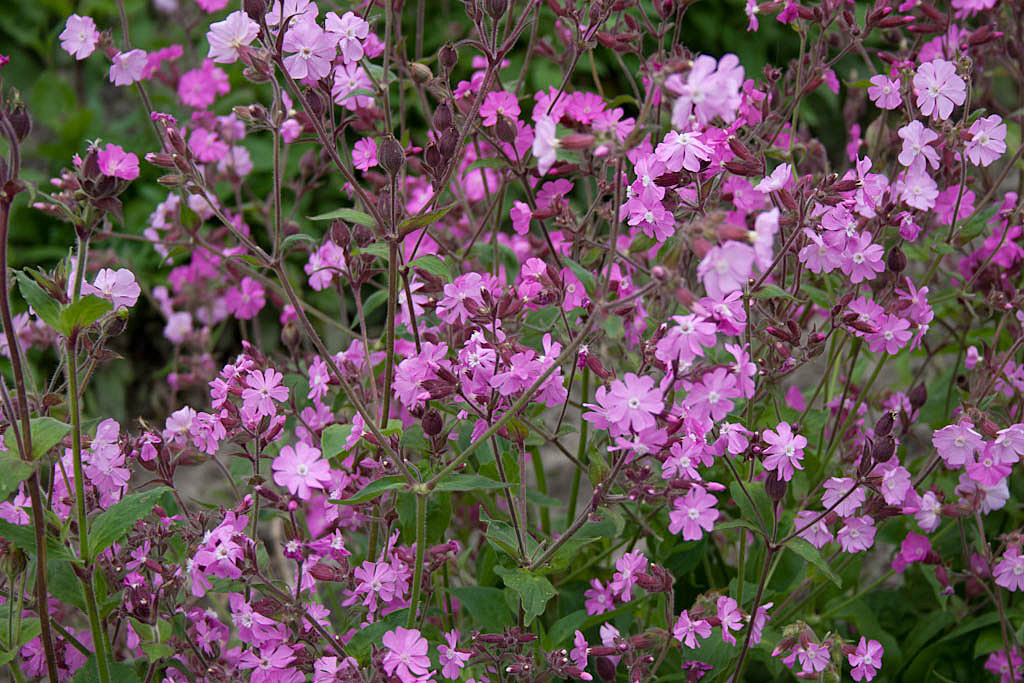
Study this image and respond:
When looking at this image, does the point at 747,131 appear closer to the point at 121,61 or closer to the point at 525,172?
the point at 525,172

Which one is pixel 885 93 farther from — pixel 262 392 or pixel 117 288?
pixel 117 288

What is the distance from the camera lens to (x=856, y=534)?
1476 mm

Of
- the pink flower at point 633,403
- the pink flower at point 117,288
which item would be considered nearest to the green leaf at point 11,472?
the pink flower at point 117,288

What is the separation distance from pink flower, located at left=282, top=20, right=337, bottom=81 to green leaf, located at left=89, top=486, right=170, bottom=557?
1.79ft

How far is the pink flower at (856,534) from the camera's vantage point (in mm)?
1461

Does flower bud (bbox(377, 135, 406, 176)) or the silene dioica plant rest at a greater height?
flower bud (bbox(377, 135, 406, 176))

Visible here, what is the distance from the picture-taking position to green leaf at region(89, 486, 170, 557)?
4.09 feet

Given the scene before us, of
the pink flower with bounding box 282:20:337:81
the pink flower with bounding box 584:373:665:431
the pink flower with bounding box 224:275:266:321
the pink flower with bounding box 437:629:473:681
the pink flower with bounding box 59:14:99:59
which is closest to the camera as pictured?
the pink flower with bounding box 584:373:665:431

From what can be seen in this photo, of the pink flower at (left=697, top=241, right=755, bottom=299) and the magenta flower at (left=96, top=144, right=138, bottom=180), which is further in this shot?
the magenta flower at (left=96, top=144, right=138, bottom=180)

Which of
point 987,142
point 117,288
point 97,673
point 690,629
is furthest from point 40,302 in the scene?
point 987,142

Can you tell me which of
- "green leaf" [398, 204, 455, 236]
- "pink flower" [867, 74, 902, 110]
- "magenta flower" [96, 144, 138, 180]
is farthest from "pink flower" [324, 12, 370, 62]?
"pink flower" [867, 74, 902, 110]

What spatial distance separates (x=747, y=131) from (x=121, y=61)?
98 cm

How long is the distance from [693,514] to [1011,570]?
0.50 m

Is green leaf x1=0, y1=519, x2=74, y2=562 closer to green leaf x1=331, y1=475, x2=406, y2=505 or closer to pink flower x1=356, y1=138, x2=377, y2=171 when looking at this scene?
green leaf x1=331, y1=475, x2=406, y2=505
